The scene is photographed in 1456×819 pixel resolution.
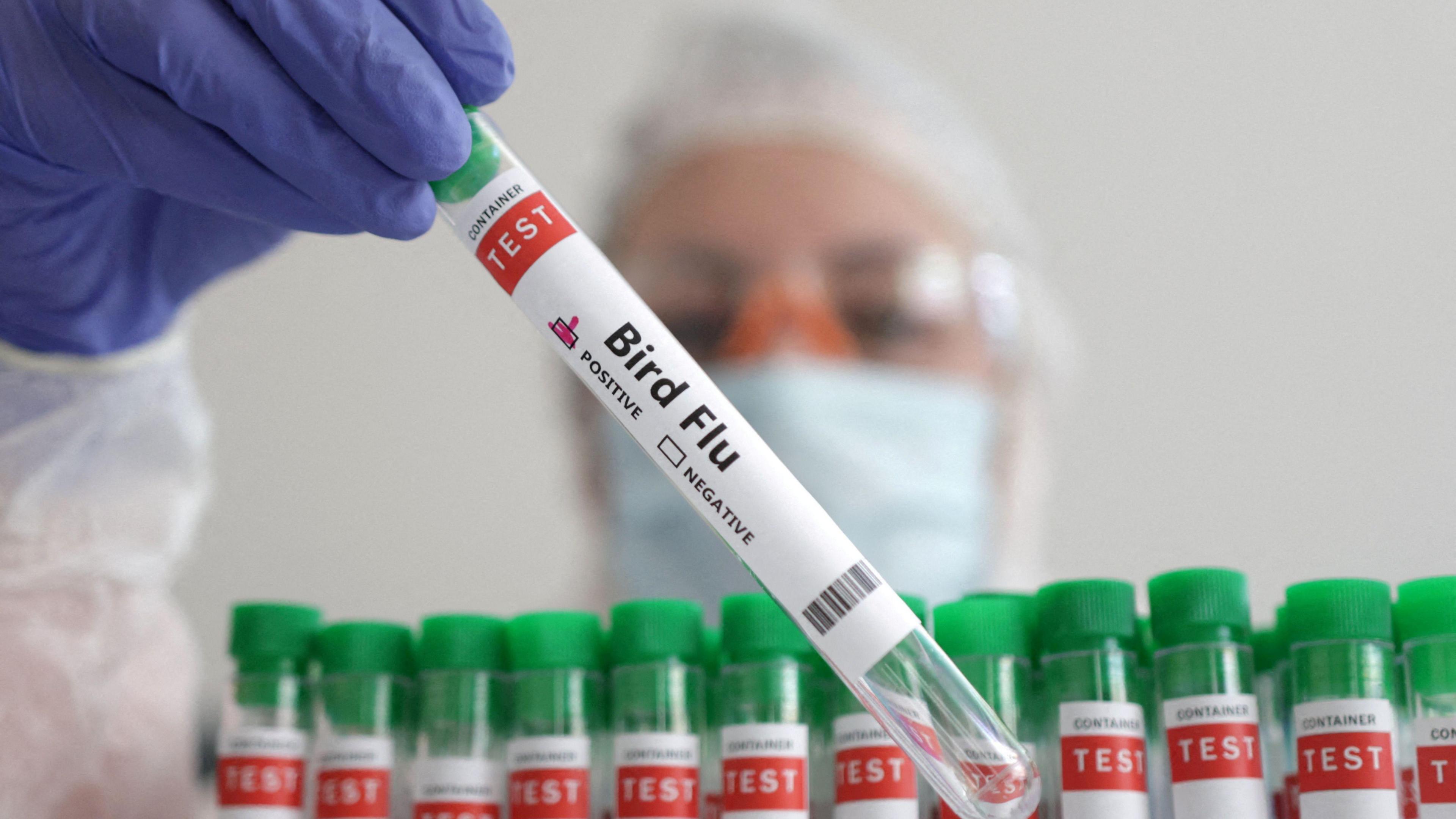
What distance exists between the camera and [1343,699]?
64cm

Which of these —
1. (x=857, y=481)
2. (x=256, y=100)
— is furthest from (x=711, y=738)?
(x=857, y=481)

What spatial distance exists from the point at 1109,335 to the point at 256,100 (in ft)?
4.99

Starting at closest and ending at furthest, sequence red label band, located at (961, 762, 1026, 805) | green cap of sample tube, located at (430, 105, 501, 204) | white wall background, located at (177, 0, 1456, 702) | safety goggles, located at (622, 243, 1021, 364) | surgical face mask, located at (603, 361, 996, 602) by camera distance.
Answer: red label band, located at (961, 762, 1026, 805) → green cap of sample tube, located at (430, 105, 501, 204) → surgical face mask, located at (603, 361, 996, 602) → safety goggles, located at (622, 243, 1021, 364) → white wall background, located at (177, 0, 1456, 702)

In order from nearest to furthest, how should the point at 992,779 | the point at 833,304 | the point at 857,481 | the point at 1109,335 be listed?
the point at 992,779
the point at 857,481
the point at 833,304
the point at 1109,335

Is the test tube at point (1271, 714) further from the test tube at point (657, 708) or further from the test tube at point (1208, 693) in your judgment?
the test tube at point (657, 708)

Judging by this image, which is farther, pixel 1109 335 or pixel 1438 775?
pixel 1109 335

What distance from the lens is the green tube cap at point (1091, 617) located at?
0.68m

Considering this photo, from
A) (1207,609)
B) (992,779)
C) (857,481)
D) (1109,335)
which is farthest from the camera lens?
(1109,335)

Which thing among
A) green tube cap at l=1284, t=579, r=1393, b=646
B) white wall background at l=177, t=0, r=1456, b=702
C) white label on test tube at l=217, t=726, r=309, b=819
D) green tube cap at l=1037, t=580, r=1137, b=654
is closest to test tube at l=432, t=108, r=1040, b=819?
green tube cap at l=1037, t=580, r=1137, b=654

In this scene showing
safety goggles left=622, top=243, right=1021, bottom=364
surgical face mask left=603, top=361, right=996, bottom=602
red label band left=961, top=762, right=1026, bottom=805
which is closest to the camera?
red label band left=961, top=762, right=1026, bottom=805

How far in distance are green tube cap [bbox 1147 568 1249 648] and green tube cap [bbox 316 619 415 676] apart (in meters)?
0.53

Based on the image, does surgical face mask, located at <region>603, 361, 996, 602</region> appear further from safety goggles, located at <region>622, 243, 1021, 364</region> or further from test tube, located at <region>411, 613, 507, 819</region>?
test tube, located at <region>411, 613, 507, 819</region>

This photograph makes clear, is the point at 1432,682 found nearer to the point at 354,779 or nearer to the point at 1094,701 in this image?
the point at 1094,701

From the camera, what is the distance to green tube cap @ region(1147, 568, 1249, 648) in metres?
0.67
